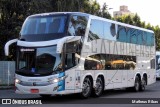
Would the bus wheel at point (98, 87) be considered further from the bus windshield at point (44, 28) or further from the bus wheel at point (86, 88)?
the bus windshield at point (44, 28)

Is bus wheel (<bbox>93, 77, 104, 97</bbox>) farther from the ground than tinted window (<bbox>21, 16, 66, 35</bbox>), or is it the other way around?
tinted window (<bbox>21, 16, 66, 35</bbox>)

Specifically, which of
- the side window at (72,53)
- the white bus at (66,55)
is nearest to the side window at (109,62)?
the white bus at (66,55)

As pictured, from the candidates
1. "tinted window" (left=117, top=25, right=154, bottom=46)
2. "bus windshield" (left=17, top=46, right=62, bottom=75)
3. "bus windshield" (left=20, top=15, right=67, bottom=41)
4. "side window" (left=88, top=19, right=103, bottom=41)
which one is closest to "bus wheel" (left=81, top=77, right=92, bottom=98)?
"side window" (left=88, top=19, right=103, bottom=41)

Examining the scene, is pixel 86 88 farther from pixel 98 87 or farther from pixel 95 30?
pixel 95 30

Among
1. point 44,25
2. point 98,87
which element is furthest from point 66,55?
point 98,87

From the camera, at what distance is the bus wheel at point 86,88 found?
17.5 m

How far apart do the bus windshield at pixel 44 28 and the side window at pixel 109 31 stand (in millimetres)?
3481

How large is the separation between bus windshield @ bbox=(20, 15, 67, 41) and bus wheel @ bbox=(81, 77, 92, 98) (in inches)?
105

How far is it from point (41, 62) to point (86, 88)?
269cm

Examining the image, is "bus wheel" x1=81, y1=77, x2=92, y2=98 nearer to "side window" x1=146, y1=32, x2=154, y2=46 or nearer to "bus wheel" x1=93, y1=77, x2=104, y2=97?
"bus wheel" x1=93, y1=77, x2=104, y2=97

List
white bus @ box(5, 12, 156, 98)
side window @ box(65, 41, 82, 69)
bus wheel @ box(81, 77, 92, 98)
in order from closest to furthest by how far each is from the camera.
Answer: white bus @ box(5, 12, 156, 98), side window @ box(65, 41, 82, 69), bus wheel @ box(81, 77, 92, 98)

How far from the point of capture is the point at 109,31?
1995cm

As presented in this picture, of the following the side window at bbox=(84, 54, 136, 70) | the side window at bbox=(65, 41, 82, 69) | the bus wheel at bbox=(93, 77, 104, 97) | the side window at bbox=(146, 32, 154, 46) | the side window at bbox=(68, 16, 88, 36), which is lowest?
the bus wheel at bbox=(93, 77, 104, 97)

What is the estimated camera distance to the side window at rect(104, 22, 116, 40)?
19562 millimetres
